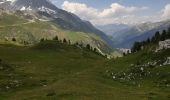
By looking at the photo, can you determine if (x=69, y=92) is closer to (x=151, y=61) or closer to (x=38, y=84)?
(x=38, y=84)

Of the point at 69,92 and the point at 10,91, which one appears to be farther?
the point at 10,91

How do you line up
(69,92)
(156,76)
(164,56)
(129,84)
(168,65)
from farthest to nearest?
(164,56) → (168,65) → (156,76) → (129,84) → (69,92)

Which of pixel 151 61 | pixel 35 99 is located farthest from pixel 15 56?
pixel 35 99

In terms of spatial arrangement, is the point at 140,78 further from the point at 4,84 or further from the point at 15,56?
the point at 15,56

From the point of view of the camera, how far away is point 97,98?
150 ft

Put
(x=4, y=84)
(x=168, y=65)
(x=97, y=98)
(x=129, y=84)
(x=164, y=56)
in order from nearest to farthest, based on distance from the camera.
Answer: (x=97, y=98)
(x=4, y=84)
(x=129, y=84)
(x=168, y=65)
(x=164, y=56)

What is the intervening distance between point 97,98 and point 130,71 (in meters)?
44.1

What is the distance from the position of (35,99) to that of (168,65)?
4837 centimetres

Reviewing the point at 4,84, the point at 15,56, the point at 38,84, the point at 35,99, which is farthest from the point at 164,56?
the point at 15,56

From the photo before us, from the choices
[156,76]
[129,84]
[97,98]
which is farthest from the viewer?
[156,76]

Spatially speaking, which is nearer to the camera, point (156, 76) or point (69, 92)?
point (69, 92)

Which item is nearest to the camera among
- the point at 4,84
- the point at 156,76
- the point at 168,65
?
the point at 4,84

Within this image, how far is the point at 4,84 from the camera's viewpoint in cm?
6369

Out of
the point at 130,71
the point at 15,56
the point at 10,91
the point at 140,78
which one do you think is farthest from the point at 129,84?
the point at 15,56
